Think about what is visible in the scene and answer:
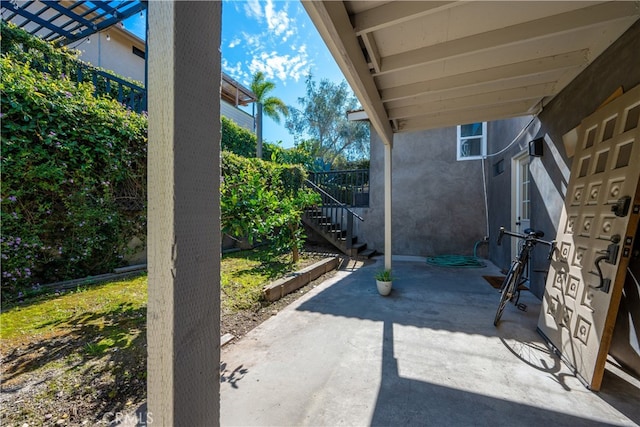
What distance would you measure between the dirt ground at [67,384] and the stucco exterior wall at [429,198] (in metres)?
6.00

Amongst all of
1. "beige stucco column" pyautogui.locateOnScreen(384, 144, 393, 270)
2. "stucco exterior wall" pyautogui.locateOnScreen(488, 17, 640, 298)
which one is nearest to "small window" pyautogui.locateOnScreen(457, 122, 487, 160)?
"stucco exterior wall" pyautogui.locateOnScreen(488, 17, 640, 298)

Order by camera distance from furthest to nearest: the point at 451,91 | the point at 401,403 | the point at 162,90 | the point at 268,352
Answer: the point at 451,91 < the point at 268,352 < the point at 401,403 < the point at 162,90

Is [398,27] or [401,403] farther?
[398,27]

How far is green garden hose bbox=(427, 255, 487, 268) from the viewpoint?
5453 mm

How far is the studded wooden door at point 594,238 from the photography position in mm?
1729

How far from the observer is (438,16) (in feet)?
6.16

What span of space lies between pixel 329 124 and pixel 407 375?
576 inches

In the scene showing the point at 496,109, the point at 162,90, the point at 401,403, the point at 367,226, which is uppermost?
the point at 496,109

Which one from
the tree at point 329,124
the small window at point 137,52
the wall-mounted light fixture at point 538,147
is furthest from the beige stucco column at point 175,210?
the tree at point 329,124

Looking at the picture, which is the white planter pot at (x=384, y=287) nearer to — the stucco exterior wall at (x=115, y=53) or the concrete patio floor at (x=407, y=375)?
the concrete patio floor at (x=407, y=375)

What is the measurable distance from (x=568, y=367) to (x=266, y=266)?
388 cm

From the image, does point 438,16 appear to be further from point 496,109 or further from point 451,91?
point 496,109

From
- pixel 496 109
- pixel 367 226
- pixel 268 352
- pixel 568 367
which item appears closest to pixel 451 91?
pixel 496 109

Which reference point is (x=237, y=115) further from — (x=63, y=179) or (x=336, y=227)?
(x=63, y=179)
